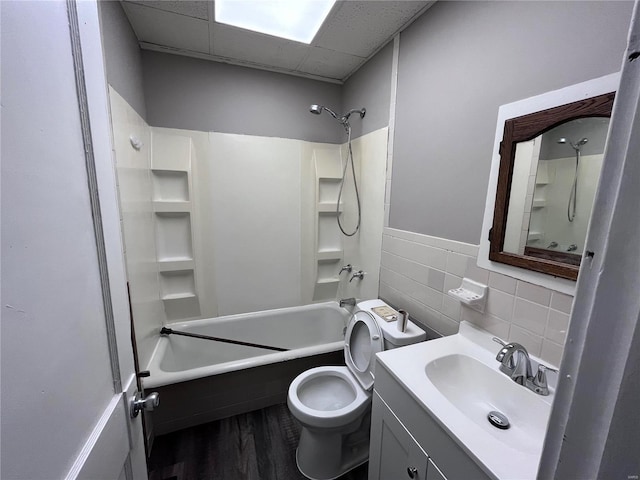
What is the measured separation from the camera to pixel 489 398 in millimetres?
1054

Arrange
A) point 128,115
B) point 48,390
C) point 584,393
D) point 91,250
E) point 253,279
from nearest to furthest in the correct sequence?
point 584,393 < point 48,390 < point 91,250 < point 128,115 < point 253,279

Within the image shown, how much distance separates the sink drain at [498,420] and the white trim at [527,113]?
0.50m

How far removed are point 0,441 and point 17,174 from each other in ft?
1.12

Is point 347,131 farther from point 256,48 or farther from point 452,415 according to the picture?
point 452,415

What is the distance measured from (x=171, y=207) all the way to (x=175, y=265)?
0.45 metres

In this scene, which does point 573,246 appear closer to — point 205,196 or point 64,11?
point 64,11

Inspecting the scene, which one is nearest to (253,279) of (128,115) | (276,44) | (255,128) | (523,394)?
(255,128)

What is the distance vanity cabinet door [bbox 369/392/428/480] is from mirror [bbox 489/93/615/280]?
0.78 meters

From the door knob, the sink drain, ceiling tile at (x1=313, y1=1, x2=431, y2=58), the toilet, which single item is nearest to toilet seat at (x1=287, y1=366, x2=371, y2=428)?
the toilet

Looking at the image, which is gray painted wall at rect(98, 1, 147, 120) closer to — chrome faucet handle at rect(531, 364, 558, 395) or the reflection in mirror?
the reflection in mirror

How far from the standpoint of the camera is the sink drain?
94 centimetres

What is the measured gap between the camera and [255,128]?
86.7 inches

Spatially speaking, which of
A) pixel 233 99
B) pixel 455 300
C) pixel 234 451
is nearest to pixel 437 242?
pixel 455 300

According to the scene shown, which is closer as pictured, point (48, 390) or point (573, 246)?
point (48, 390)
